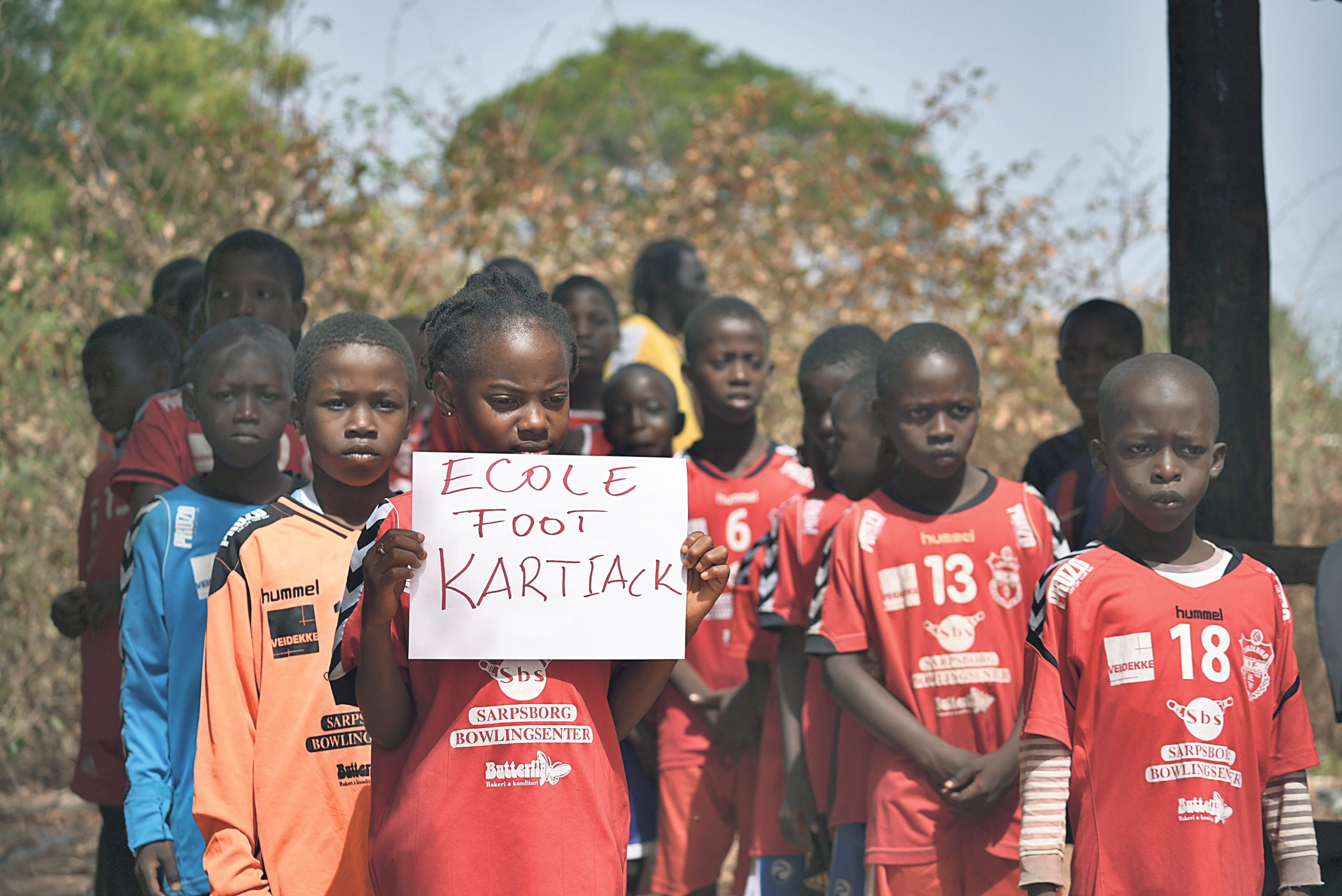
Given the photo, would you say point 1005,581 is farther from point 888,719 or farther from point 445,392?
point 445,392

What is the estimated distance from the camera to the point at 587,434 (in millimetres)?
4906

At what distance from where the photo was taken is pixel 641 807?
4.40 meters

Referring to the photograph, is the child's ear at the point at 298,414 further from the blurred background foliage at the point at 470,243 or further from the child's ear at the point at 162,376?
the blurred background foliage at the point at 470,243

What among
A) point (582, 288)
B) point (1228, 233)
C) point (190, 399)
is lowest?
point (190, 399)

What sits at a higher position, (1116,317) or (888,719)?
(1116,317)

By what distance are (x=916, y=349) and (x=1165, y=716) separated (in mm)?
1174

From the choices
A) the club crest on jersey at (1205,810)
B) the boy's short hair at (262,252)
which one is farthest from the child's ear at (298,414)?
the club crest on jersey at (1205,810)

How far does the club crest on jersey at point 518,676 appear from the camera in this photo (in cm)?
227

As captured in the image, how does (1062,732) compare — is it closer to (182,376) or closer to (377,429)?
(377,429)

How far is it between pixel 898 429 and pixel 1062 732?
0.99m

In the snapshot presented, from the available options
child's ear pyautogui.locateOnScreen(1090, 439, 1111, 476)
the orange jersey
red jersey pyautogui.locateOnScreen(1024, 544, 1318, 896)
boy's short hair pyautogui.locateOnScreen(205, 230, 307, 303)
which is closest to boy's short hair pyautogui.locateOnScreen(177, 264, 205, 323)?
boy's short hair pyautogui.locateOnScreen(205, 230, 307, 303)

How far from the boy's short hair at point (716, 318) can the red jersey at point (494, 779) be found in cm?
249

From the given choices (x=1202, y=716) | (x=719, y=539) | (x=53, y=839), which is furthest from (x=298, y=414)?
(x=53, y=839)

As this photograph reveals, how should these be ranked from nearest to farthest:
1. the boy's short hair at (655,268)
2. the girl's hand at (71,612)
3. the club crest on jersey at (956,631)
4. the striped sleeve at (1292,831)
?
the striped sleeve at (1292,831) → the club crest on jersey at (956,631) → the girl's hand at (71,612) → the boy's short hair at (655,268)
